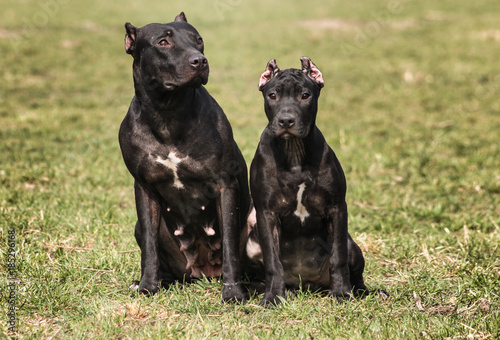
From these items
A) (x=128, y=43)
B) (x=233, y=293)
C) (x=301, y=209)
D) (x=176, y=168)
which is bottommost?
(x=233, y=293)

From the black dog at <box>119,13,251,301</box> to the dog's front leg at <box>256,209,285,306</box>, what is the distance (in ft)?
0.77

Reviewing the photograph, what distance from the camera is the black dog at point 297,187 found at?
4.25 m

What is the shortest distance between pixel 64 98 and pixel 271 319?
9232mm

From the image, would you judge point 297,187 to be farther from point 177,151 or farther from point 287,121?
point 177,151

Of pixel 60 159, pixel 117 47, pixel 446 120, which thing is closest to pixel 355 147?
pixel 446 120

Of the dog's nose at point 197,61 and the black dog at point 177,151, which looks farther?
the black dog at point 177,151

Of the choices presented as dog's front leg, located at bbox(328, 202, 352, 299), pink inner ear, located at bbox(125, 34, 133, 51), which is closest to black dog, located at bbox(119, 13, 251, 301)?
pink inner ear, located at bbox(125, 34, 133, 51)

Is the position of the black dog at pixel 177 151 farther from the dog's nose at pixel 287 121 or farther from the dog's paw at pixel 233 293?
the dog's nose at pixel 287 121

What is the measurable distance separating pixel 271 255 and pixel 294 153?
0.75 m

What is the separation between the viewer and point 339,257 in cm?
426

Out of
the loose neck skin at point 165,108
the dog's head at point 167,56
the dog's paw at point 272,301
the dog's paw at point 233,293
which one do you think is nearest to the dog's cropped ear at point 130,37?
the dog's head at point 167,56

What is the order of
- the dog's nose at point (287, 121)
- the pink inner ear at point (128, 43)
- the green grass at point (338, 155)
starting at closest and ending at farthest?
the green grass at point (338, 155) → the dog's nose at point (287, 121) → the pink inner ear at point (128, 43)

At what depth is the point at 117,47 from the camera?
17344mm

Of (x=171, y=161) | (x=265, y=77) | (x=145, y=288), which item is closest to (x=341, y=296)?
(x=145, y=288)
